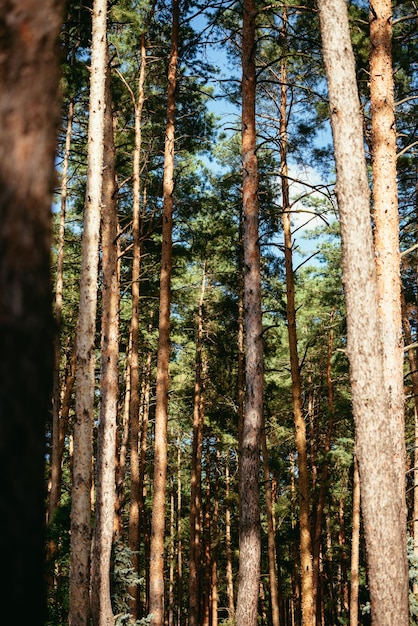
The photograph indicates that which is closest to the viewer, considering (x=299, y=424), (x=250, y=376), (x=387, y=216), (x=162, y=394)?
(x=387, y=216)

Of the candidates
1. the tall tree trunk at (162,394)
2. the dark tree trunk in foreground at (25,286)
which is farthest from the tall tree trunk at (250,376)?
the dark tree trunk in foreground at (25,286)

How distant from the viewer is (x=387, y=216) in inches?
261

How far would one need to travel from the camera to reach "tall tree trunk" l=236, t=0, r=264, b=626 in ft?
23.8

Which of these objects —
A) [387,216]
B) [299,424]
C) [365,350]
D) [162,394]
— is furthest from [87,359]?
[299,424]

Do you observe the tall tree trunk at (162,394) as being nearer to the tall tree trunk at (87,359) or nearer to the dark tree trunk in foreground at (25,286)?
the tall tree trunk at (87,359)

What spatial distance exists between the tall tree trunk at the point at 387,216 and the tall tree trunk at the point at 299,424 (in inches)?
120

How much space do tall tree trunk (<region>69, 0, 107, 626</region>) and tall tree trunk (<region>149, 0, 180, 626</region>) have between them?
358cm

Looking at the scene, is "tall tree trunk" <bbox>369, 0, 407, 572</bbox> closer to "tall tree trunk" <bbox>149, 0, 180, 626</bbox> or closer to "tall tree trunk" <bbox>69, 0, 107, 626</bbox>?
"tall tree trunk" <bbox>69, 0, 107, 626</bbox>

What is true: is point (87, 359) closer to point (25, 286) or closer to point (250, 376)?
point (250, 376)

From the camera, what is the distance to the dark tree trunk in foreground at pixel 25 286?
1166 millimetres

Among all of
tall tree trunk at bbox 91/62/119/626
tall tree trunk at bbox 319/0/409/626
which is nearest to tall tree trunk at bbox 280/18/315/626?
tall tree trunk at bbox 91/62/119/626

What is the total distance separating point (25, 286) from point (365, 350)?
418cm

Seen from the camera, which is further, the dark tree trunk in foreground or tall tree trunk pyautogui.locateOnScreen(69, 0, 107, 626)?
tall tree trunk pyautogui.locateOnScreen(69, 0, 107, 626)

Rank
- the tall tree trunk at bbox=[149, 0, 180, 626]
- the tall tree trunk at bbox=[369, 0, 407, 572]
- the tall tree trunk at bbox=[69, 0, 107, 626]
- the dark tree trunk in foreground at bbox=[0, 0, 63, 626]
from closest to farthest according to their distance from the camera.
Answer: the dark tree trunk in foreground at bbox=[0, 0, 63, 626]
the tall tree trunk at bbox=[369, 0, 407, 572]
the tall tree trunk at bbox=[69, 0, 107, 626]
the tall tree trunk at bbox=[149, 0, 180, 626]
